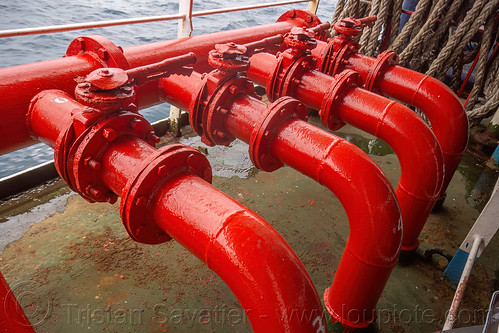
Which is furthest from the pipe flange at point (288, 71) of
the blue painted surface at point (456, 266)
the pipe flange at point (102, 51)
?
the blue painted surface at point (456, 266)

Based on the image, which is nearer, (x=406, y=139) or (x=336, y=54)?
(x=406, y=139)

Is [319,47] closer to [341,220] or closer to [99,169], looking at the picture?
[341,220]

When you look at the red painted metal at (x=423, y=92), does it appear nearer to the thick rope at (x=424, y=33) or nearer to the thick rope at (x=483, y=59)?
the thick rope at (x=424, y=33)

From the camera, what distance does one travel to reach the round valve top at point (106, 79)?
1210 millimetres

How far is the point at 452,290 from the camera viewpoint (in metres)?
2.43

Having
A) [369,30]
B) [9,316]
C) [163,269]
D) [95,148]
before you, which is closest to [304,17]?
[369,30]

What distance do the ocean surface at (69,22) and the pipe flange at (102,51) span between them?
248 cm

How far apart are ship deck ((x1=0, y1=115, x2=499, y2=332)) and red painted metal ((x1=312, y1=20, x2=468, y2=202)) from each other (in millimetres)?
855

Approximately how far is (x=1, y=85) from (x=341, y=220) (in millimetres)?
2433

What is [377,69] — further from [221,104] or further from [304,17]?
[221,104]

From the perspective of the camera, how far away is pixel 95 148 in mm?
1272

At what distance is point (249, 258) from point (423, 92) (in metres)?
1.97

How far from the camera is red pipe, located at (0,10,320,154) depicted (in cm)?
158

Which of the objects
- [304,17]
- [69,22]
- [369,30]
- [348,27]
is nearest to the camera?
[348,27]
